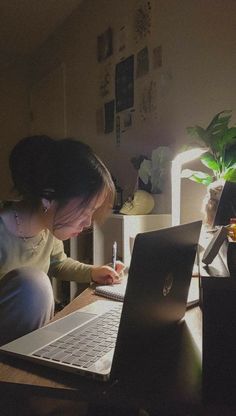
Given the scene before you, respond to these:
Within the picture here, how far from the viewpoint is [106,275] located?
1.05 meters

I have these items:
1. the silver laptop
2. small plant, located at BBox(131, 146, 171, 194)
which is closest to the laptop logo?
the silver laptop

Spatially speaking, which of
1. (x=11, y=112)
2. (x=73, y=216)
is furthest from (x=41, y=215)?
(x=11, y=112)

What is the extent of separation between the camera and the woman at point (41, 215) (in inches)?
32.1

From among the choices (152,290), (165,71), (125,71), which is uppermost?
(125,71)

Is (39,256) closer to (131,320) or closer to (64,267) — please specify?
(64,267)

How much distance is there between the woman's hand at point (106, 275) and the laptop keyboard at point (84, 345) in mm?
320

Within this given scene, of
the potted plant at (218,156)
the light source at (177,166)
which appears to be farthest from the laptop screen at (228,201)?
the light source at (177,166)

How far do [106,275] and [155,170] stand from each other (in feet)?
2.65

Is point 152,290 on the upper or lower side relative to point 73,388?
upper

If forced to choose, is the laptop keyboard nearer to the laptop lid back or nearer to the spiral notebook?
the laptop lid back

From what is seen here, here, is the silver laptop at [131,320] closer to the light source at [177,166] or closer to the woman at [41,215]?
the woman at [41,215]

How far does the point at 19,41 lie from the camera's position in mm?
3379

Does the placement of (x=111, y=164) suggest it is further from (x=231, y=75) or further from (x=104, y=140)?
(x=231, y=75)

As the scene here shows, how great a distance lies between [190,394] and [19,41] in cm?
356
